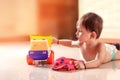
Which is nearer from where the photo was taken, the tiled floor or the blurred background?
the tiled floor

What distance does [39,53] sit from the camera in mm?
1014

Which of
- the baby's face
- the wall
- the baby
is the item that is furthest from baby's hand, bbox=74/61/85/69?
the wall

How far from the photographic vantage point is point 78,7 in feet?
6.04

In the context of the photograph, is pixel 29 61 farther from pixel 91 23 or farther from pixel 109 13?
pixel 109 13

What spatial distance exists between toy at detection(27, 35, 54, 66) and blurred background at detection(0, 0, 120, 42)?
695mm

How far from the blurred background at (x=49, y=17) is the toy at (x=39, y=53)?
70cm

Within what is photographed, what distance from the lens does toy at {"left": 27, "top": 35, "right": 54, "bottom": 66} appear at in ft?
3.34

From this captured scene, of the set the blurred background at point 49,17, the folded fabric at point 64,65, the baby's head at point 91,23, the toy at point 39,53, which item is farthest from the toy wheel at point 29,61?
the blurred background at point 49,17

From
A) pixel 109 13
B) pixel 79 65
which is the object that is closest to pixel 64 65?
pixel 79 65

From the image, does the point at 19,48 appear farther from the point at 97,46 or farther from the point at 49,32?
the point at 97,46

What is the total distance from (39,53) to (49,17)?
2.71 ft

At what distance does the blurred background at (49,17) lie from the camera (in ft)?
5.43

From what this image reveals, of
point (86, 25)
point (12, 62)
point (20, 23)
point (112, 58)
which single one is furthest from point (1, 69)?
point (20, 23)

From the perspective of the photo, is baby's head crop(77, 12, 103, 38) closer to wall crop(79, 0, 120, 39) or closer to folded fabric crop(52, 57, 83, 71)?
folded fabric crop(52, 57, 83, 71)
